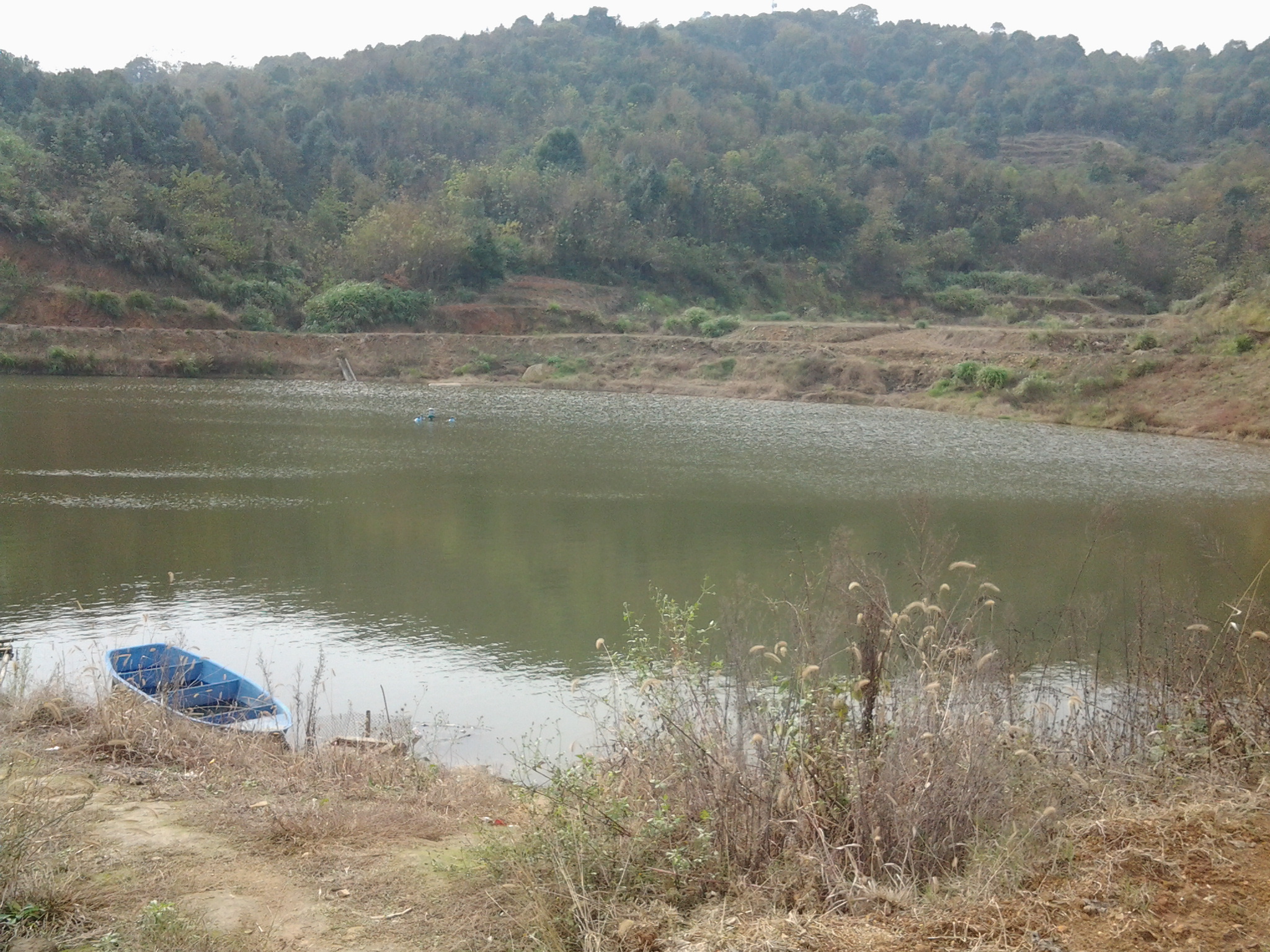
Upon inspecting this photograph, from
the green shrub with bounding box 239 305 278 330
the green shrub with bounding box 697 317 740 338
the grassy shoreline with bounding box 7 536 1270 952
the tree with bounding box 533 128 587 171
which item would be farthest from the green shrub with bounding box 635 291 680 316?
the grassy shoreline with bounding box 7 536 1270 952

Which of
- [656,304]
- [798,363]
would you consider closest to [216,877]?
[798,363]

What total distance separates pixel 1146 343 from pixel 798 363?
13.3 meters

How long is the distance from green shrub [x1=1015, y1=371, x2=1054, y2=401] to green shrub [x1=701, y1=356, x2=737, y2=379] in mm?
12442

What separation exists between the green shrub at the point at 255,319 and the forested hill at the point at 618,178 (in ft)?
4.15

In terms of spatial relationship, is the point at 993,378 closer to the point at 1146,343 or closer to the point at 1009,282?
the point at 1146,343

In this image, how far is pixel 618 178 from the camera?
68.2 m

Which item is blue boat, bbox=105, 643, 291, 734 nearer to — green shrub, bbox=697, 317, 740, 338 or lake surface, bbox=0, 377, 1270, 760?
lake surface, bbox=0, 377, 1270, 760

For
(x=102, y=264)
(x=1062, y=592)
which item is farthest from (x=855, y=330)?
(x=1062, y=592)

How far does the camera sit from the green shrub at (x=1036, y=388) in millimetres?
39006

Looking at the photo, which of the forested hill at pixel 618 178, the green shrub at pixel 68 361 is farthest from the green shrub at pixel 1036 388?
the green shrub at pixel 68 361

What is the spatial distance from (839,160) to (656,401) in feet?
163

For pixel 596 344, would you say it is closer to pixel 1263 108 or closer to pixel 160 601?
pixel 160 601

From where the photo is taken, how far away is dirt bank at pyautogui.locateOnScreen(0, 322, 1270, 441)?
3634 centimetres

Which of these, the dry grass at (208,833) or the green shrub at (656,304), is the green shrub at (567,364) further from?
the dry grass at (208,833)
